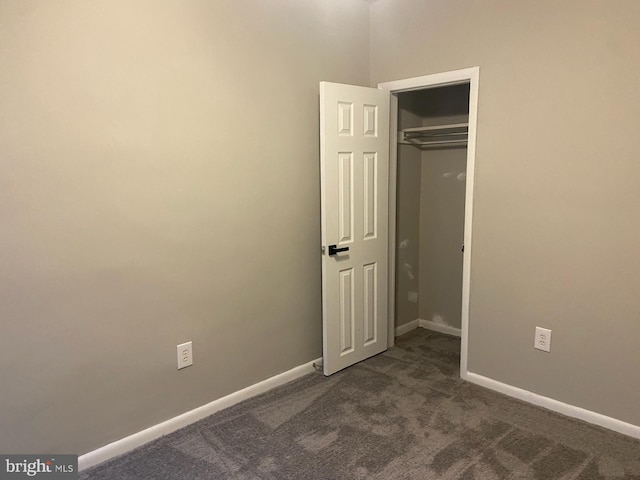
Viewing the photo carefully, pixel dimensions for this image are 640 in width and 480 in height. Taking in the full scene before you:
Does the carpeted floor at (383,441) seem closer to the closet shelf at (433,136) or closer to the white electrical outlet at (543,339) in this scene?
the white electrical outlet at (543,339)

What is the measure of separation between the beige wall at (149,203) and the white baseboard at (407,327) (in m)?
1.11

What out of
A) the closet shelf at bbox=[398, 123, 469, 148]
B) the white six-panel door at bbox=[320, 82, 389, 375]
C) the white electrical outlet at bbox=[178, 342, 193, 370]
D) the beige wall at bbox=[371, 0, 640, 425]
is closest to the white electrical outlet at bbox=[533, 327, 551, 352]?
the beige wall at bbox=[371, 0, 640, 425]

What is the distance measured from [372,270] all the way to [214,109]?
158 centimetres

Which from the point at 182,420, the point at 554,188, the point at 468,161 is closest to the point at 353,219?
the point at 468,161

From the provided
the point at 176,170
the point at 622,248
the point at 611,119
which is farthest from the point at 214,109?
the point at 622,248

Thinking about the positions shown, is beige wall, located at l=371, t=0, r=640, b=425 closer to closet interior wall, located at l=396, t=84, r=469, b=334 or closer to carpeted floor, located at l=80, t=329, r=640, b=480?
carpeted floor, located at l=80, t=329, r=640, b=480

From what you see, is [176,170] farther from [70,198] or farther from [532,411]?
[532,411]

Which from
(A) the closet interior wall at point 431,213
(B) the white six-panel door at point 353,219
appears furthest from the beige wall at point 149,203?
(A) the closet interior wall at point 431,213

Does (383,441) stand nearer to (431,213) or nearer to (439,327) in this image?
(439,327)

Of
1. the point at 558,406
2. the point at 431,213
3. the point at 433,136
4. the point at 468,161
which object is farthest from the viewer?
the point at 431,213

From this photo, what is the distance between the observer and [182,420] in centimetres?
248

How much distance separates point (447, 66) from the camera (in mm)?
2871

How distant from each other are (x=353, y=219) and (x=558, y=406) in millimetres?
1664

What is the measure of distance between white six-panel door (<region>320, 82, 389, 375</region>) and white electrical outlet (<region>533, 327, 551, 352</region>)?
111cm
